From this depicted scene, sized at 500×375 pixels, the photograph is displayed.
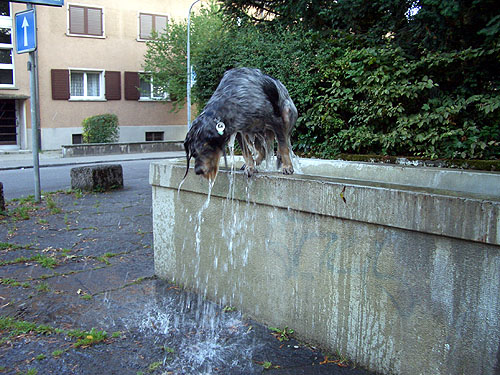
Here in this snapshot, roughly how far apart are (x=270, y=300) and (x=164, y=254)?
1362mm

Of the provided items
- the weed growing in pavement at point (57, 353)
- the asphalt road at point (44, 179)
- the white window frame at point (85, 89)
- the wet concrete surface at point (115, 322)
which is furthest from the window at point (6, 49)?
the weed growing in pavement at point (57, 353)

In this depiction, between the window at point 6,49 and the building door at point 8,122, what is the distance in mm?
957

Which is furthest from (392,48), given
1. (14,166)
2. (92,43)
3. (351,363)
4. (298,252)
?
(92,43)

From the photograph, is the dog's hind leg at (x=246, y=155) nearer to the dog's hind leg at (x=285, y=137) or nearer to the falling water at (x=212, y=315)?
the falling water at (x=212, y=315)

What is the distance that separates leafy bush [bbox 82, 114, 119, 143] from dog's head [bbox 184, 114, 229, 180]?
18862 millimetres

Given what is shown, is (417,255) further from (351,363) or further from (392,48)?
(392,48)

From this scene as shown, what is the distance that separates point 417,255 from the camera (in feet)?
8.26

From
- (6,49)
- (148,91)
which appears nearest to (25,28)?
(6,49)

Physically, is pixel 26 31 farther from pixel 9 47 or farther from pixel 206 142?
pixel 9 47

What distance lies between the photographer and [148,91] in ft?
80.5

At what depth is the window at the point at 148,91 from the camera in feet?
77.8

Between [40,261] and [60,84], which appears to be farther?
[60,84]

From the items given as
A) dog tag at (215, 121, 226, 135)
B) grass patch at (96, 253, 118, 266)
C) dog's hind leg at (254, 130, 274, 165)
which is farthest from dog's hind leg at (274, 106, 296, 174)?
grass patch at (96, 253, 118, 266)

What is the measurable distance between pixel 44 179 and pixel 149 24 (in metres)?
15.0
